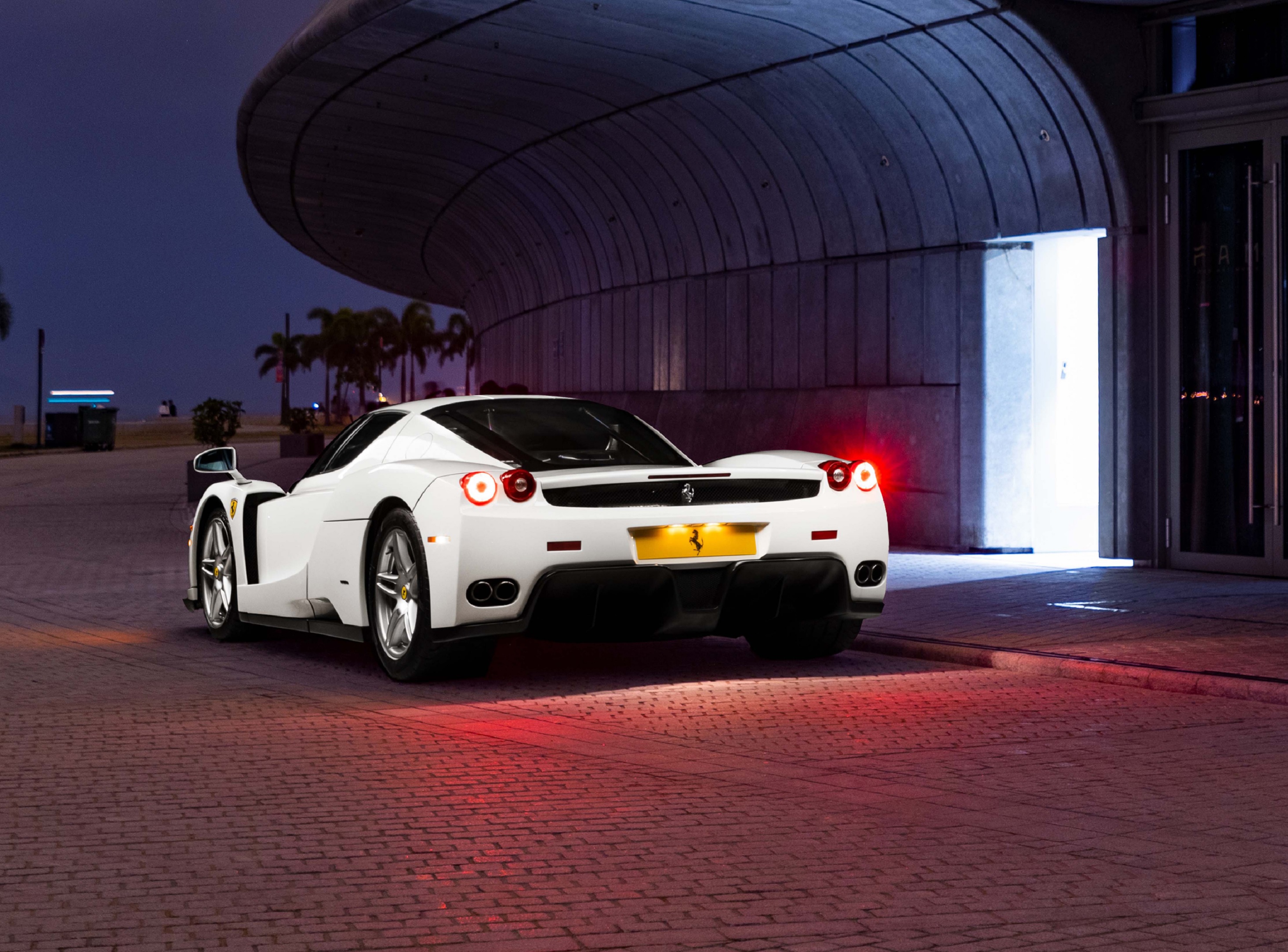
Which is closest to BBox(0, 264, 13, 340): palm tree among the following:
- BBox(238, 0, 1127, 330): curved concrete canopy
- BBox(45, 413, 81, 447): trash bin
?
BBox(45, 413, 81, 447): trash bin

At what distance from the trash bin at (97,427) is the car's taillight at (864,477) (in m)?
49.6

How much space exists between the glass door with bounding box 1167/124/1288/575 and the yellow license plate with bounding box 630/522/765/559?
7.07 metres

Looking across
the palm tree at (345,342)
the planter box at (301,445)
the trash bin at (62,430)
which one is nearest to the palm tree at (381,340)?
the palm tree at (345,342)

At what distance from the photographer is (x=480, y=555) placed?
25.3 feet

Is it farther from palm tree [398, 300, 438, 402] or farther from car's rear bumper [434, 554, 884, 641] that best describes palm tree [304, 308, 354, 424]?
car's rear bumper [434, 554, 884, 641]

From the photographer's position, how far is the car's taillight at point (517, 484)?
305 inches

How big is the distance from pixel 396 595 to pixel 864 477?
92.9 inches

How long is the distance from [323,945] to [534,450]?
15.3 ft

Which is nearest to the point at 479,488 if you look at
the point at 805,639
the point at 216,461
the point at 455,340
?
the point at 805,639

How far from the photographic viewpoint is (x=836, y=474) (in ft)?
28.0

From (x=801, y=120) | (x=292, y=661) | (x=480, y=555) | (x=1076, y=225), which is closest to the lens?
(x=480, y=555)

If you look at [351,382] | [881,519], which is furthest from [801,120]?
[351,382]

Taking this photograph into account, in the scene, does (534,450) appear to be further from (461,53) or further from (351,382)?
(351,382)

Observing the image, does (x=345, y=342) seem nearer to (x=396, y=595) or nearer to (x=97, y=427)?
(x=97, y=427)
